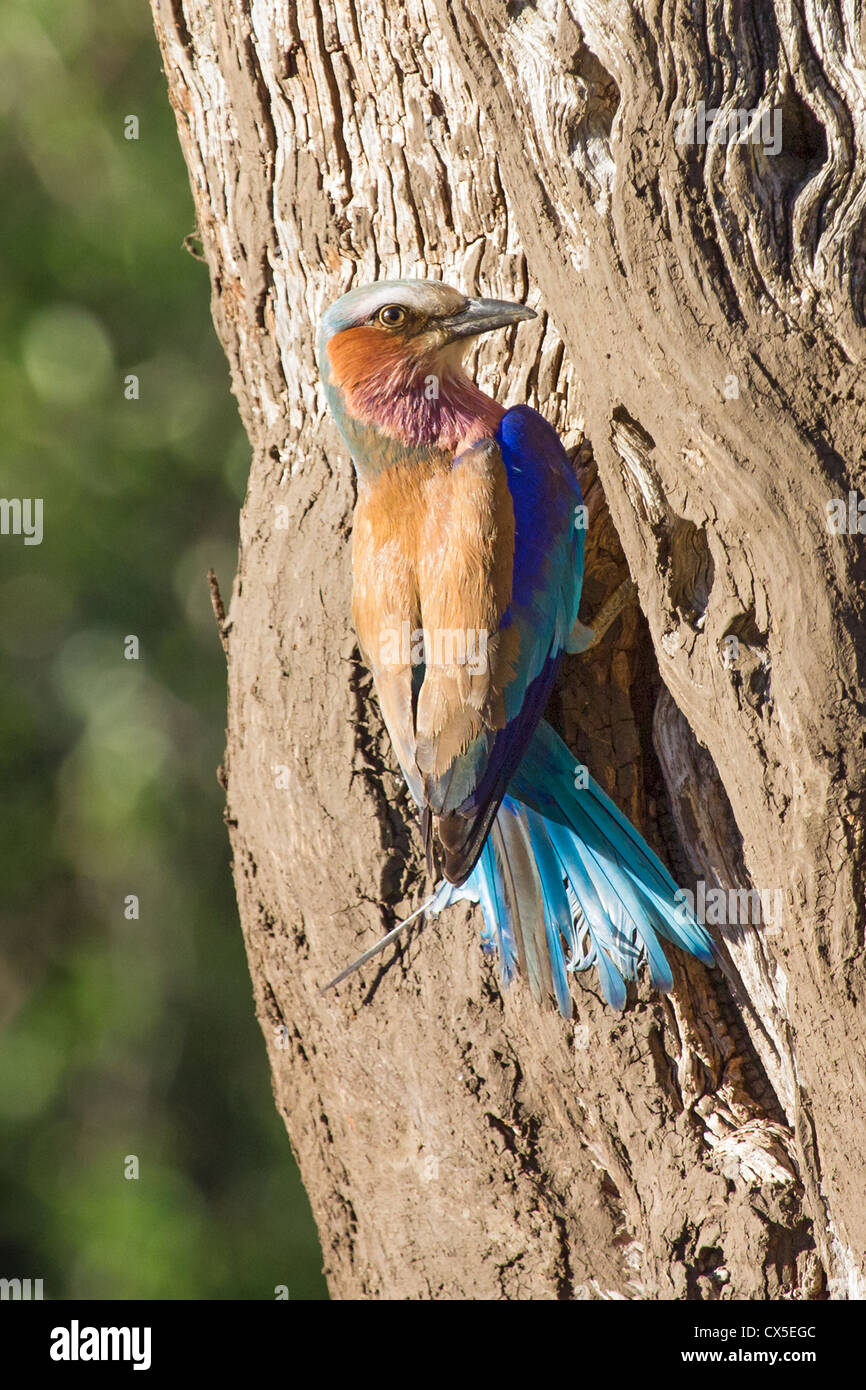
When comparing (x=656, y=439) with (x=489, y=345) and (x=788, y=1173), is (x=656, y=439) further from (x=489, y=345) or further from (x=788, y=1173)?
(x=788, y=1173)

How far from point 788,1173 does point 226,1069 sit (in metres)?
5.02

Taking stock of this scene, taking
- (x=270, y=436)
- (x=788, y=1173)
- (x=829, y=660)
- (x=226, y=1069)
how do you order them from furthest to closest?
(x=226, y=1069)
(x=270, y=436)
(x=788, y=1173)
(x=829, y=660)

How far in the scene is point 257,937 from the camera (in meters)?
3.36

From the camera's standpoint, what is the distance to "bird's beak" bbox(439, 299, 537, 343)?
275cm

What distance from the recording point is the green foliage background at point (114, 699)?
6672mm

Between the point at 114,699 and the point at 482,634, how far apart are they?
14.7ft

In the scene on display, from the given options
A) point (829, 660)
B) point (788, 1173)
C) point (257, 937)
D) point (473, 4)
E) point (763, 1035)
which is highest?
point (473, 4)

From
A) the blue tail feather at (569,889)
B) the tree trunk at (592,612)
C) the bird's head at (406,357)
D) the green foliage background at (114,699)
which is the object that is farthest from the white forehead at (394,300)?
the green foliage background at (114,699)

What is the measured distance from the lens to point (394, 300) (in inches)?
111

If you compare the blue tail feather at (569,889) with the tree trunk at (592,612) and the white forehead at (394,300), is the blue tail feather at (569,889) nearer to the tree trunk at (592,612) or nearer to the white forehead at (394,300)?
the tree trunk at (592,612)

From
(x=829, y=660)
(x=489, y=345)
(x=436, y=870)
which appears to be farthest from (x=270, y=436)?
(x=829, y=660)

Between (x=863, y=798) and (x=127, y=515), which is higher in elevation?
(x=127, y=515)

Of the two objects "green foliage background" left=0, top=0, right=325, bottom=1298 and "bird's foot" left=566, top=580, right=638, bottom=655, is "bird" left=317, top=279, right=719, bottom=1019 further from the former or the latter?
"green foliage background" left=0, top=0, right=325, bottom=1298

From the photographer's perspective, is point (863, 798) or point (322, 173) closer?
point (863, 798)
